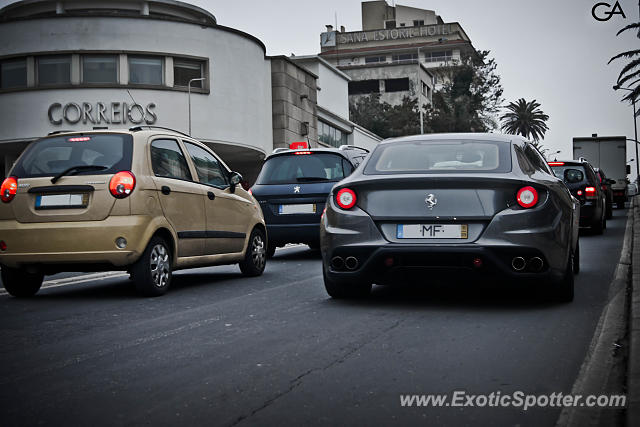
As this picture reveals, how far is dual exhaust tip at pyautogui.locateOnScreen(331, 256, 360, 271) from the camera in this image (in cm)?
704

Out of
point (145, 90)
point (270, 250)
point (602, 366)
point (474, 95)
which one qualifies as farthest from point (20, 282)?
point (474, 95)

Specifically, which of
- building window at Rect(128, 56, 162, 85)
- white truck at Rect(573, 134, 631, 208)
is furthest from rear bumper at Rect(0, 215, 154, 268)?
white truck at Rect(573, 134, 631, 208)

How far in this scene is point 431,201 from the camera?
6.85 meters

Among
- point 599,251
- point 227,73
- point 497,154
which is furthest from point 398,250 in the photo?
point 227,73

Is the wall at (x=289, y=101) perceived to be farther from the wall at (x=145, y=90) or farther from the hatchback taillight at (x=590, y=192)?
the hatchback taillight at (x=590, y=192)

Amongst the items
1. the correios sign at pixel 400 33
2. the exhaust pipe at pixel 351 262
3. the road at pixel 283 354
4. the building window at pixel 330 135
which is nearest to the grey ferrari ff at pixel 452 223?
the exhaust pipe at pixel 351 262

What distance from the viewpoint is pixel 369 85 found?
3802 inches

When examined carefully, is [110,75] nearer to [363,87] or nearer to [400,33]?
[363,87]

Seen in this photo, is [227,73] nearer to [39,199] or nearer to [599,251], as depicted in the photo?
[599,251]

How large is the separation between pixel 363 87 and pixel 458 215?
3595 inches

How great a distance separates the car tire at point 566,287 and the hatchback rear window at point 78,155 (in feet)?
13.2

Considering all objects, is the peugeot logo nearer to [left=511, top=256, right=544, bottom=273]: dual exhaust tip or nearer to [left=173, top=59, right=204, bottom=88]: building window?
[left=511, top=256, right=544, bottom=273]: dual exhaust tip

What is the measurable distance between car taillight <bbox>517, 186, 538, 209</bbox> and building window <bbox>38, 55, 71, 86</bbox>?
1364 inches

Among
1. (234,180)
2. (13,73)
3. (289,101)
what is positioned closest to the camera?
(234,180)
